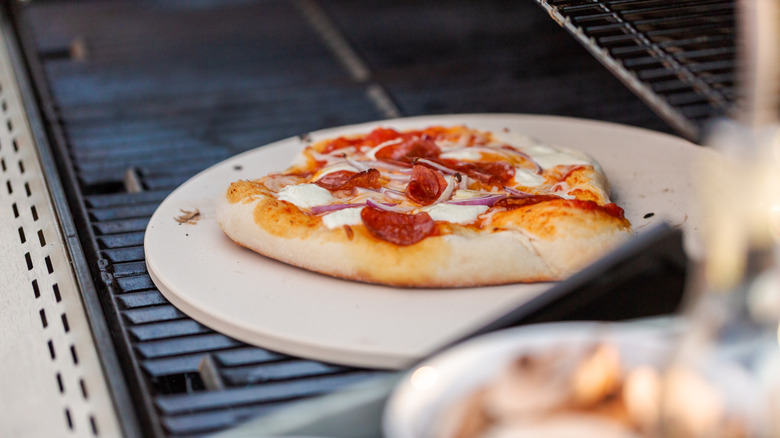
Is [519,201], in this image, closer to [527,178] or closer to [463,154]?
[527,178]

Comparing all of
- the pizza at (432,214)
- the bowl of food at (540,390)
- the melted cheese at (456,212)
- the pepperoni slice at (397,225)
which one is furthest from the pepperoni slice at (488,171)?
the bowl of food at (540,390)

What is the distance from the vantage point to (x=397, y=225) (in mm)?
2004

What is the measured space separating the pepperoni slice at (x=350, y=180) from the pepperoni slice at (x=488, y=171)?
26 centimetres

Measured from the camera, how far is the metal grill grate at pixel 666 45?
1.77m

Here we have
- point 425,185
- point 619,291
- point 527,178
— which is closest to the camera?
point 619,291

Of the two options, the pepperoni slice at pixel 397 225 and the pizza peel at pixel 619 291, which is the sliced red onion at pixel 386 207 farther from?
the pizza peel at pixel 619 291

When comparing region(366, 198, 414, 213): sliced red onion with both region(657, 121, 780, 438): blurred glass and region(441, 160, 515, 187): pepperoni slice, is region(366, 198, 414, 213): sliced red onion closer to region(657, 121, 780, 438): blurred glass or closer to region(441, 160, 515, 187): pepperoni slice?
region(441, 160, 515, 187): pepperoni slice

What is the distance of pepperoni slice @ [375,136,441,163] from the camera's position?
8.40ft

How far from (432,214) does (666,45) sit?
0.74 m

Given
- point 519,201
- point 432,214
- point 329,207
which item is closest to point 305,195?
point 329,207

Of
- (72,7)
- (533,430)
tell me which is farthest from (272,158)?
(72,7)

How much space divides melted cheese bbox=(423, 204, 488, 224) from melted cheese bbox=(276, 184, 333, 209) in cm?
30

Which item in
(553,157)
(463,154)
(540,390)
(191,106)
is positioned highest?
(191,106)

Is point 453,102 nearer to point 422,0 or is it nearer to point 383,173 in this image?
point 383,173
